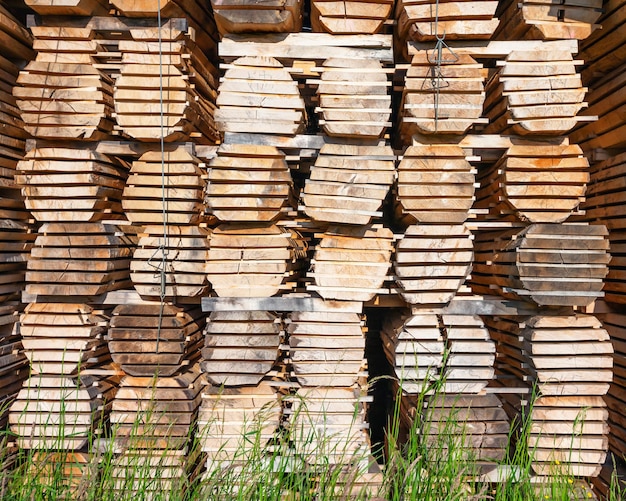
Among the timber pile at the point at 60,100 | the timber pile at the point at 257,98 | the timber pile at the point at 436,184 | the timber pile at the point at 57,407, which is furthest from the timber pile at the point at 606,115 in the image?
the timber pile at the point at 57,407

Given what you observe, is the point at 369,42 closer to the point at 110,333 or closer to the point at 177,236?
the point at 177,236

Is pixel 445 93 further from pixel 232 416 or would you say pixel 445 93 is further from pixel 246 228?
pixel 232 416

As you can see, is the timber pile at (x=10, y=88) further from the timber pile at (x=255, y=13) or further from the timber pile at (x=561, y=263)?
the timber pile at (x=561, y=263)

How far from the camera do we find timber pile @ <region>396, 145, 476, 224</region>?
3.73 meters

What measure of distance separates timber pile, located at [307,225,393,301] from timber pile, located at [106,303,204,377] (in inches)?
52.6

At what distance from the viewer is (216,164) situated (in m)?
3.70

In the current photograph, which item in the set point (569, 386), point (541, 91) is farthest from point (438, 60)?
point (569, 386)

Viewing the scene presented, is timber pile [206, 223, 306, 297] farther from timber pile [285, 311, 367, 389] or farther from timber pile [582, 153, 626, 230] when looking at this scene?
timber pile [582, 153, 626, 230]

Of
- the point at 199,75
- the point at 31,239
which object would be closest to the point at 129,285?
the point at 31,239

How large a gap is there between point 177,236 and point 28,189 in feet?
4.62

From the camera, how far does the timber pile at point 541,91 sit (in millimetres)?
3717

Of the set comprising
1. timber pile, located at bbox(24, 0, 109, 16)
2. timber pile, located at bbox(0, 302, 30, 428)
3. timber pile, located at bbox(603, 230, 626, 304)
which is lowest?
timber pile, located at bbox(0, 302, 30, 428)

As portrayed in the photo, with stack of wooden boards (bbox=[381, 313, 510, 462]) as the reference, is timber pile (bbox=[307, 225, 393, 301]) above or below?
above

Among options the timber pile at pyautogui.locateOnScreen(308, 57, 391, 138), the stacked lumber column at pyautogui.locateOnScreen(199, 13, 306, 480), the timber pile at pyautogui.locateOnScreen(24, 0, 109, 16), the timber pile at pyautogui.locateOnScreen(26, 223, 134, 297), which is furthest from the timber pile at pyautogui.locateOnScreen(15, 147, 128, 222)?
the timber pile at pyautogui.locateOnScreen(308, 57, 391, 138)
